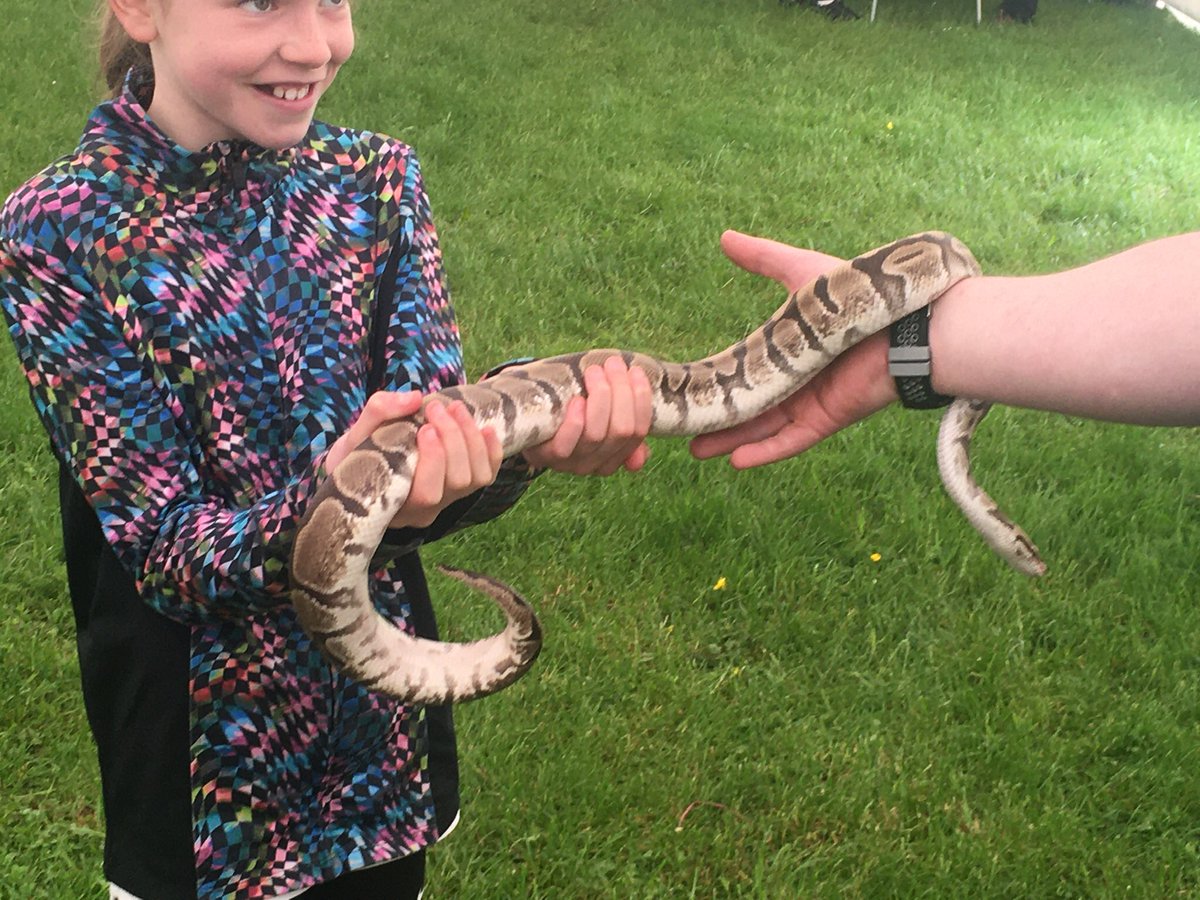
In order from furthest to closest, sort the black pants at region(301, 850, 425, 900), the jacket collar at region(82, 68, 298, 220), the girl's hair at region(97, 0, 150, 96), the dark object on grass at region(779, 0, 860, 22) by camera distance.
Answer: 1. the dark object on grass at region(779, 0, 860, 22)
2. the black pants at region(301, 850, 425, 900)
3. the girl's hair at region(97, 0, 150, 96)
4. the jacket collar at region(82, 68, 298, 220)

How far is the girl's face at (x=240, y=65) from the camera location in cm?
210

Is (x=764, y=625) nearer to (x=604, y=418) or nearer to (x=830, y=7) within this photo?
(x=604, y=418)

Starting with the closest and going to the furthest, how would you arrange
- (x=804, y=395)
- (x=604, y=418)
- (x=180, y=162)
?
(x=180, y=162), (x=604, y=418), (x=804, y=395)

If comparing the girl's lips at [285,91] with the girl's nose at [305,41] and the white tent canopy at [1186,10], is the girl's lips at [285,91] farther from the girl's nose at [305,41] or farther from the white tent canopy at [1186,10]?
the white tent canopy at [1186,10]

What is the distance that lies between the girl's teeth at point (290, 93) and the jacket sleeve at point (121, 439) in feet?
1.54

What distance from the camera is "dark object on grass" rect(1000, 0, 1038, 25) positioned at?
49.1 feet

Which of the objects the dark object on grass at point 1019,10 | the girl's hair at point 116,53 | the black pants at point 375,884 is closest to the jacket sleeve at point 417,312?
the girl's hair at point 116,53

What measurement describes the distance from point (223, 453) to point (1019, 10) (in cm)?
1518

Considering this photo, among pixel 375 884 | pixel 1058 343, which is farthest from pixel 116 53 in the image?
pixel 1058 343

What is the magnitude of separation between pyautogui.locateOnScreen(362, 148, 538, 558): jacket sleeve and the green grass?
179 centimetres

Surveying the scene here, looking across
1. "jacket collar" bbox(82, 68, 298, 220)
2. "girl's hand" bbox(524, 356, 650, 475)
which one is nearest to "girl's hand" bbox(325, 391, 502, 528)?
"girl's hand" bbox(524, 356, 650, 475)

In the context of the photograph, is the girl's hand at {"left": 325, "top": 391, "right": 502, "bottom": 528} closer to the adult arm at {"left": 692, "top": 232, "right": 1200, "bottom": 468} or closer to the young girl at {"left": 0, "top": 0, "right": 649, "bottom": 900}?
the young girl at {"left": 0, "top": 0, "right": 649, "bottom": 900}

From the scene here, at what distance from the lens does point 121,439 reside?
2.07 meters

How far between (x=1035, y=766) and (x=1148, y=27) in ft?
47.1
